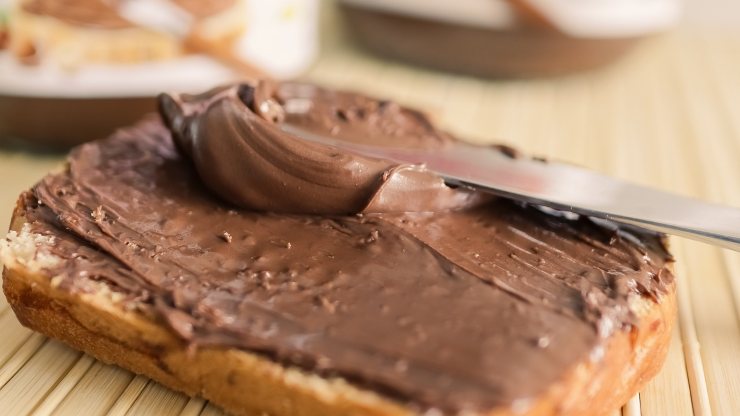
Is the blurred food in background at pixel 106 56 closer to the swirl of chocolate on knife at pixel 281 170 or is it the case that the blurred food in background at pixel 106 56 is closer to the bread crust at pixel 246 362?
the swirl of chocolate on knife at pixel 281 170

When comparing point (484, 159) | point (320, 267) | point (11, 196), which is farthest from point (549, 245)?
point (11, 196)

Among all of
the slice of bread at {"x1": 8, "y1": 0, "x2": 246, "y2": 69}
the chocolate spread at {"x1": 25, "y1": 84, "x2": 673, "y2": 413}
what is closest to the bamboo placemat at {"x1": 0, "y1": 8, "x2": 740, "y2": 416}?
the chocolate spread at {"x1": 25, "y1": 84, "x2": 673, "y2": 413}

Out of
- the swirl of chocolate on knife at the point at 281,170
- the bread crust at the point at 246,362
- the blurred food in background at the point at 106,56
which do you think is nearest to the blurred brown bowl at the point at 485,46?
the blurred food in background at the point at 106,56

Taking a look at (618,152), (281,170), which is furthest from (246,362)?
(618,152)

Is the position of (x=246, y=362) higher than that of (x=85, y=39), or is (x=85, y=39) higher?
(x=85, y=39)

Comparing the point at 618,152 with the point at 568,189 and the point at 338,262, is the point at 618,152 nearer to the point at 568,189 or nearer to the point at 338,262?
the point at 568,189
